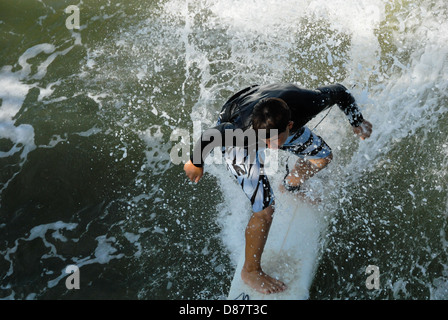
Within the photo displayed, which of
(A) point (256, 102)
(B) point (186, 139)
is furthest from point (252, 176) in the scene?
(B) point (186, 139)

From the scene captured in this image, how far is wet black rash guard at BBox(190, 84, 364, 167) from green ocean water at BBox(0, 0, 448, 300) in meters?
0.89

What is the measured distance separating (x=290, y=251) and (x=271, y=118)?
3.61 ft

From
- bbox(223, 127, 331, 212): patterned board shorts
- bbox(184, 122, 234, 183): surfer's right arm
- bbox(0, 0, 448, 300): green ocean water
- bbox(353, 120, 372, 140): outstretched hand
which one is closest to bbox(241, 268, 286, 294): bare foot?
bbox(0, 0, 448, 300): green ocean water

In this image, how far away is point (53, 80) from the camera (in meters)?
4.31

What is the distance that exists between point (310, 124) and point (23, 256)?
8.38 ft

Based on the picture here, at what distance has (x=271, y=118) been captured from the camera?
2127mm

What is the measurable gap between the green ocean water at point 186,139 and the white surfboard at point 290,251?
16 cm

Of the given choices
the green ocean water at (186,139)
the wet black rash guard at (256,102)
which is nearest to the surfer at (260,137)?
the wet black rash guard at (256,102)

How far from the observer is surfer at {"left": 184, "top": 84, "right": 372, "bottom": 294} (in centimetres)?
218

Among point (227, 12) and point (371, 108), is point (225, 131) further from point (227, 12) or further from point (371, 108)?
point (227, 12)

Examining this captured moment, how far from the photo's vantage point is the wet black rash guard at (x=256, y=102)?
2256mm

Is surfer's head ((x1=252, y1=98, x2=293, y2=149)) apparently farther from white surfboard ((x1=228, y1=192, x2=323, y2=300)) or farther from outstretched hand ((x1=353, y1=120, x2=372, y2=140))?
white surfboard ((x1=228, y1=192, x2=323, y2=300))

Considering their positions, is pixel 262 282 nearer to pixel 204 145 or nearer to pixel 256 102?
pixel 204 145
